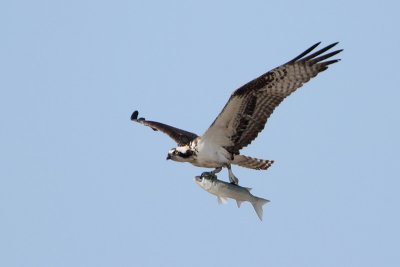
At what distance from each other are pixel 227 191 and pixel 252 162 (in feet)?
4.61

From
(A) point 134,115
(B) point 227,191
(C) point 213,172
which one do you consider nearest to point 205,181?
(B) point 227,191

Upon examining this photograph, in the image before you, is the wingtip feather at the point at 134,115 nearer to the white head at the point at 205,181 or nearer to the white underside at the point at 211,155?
the white underside at the point at 211,155

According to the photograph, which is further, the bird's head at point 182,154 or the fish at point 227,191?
the bird's head at point 182,154

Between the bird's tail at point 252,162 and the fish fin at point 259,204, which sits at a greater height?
the bird's tail at point 252,162

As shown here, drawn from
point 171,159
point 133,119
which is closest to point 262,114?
point 171,159

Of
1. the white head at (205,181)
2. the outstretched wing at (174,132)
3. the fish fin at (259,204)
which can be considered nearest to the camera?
the fish fin at (259,204)

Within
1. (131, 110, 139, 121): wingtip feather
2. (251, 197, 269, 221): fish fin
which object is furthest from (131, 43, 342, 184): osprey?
(131, 110, 139, 121): wingtip feather

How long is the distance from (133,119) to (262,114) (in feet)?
12.5

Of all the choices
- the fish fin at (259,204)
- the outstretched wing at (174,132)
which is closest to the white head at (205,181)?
the fish fin at (259,204)

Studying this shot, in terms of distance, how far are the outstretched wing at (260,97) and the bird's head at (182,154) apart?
0.30 meters

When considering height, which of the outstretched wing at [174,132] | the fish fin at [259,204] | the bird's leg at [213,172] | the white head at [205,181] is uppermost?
the outstretched wing at [174,132]

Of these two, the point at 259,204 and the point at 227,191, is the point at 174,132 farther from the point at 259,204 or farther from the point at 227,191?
the point at 259,204

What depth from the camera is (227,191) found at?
1761 cm

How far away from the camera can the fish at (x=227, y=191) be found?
17.3 m
